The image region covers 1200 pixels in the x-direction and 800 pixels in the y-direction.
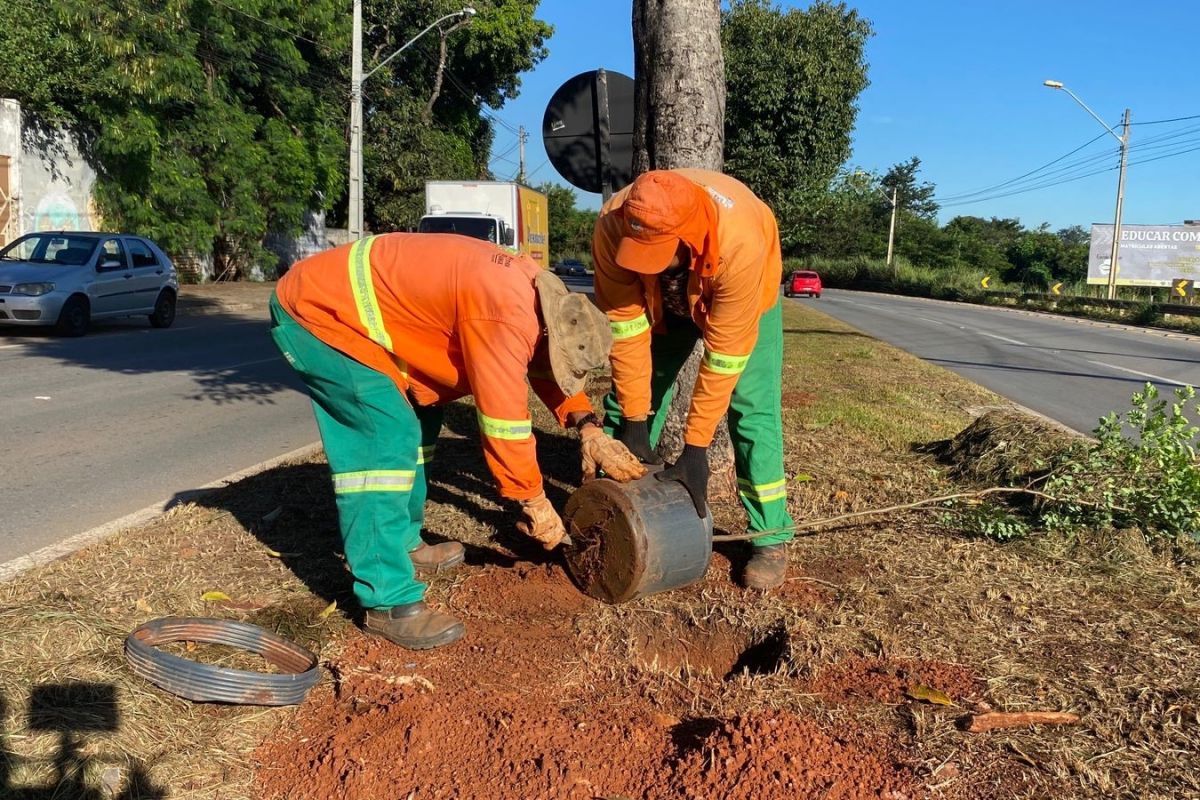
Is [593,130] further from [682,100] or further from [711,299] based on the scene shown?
[711,299]

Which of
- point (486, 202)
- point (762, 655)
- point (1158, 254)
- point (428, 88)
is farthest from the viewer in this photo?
point (428, 88)

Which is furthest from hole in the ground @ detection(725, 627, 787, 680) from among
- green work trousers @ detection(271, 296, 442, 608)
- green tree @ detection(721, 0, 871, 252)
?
green tree @ detection(721, 0, 871, 252)

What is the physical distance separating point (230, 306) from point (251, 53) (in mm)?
7622

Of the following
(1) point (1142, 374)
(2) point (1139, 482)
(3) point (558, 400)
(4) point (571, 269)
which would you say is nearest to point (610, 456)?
(3) point (558, 400)

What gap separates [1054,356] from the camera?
1639cm

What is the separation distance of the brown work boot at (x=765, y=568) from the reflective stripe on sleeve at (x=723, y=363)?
877 millimetres

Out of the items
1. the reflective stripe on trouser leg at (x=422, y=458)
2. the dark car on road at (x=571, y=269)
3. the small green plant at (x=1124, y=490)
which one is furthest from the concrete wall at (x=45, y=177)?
the dark car on road at (x=571, y=269)

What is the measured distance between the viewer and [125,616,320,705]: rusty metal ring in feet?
9.40

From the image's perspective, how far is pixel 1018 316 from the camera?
31297 millimetres

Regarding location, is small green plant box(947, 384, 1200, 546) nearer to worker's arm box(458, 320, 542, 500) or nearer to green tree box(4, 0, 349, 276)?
worker's arm box(458, 320, 542, 500)

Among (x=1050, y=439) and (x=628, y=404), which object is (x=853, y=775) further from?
(x=1050, y=439)

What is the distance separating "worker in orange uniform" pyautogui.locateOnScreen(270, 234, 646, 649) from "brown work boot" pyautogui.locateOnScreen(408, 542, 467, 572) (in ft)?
2.27

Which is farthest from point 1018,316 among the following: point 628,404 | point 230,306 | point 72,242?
point 628,404

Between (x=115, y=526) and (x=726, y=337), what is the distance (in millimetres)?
3494
